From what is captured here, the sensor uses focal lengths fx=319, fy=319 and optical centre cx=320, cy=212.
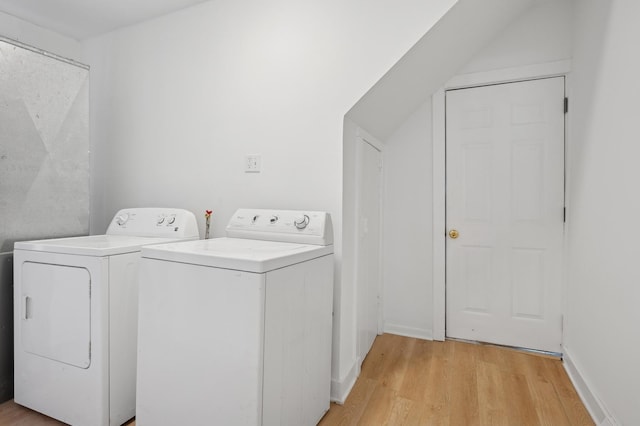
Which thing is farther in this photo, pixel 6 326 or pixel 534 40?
pixel 534 40

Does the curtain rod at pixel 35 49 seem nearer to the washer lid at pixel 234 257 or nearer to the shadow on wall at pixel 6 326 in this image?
the shadow on wall at pixel 6 326

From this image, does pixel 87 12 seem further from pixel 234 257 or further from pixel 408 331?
pixel 408 331

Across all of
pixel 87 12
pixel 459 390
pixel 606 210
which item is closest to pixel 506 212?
pixel 606 210

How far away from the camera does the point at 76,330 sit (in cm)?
150

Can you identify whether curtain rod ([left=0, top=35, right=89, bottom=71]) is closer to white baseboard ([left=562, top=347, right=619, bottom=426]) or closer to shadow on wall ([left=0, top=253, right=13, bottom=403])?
shadow on wall ([left=0, top=253, right=13, bottom=403])

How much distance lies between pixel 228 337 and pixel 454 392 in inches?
55.4

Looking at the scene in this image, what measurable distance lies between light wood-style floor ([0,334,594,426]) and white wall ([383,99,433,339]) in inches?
12.2

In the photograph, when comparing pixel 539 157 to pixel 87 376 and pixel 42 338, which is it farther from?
pixel 42 338

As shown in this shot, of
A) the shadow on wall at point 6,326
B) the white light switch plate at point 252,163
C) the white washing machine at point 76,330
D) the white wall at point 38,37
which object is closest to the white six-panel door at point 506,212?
the white light switch plate at point 252,163

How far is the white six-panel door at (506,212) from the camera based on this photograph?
2.26 metres

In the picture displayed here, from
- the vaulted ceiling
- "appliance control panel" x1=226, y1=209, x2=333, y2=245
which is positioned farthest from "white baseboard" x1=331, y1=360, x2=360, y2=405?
the vaulted ceiling

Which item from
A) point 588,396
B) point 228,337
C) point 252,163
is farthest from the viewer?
point 252,163

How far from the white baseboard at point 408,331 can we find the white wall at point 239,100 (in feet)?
2.75

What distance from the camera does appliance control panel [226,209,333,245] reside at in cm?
164
